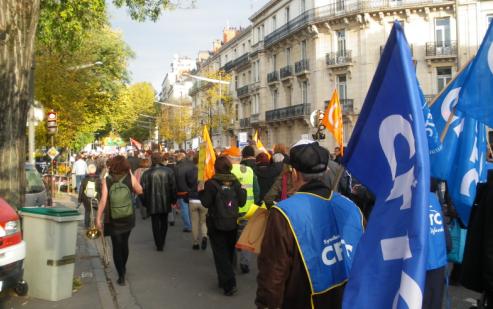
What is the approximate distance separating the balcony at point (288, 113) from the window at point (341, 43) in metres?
5.00

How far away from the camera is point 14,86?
22.0 ft

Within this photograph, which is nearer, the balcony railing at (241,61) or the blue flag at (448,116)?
the blue flag at (448,116)

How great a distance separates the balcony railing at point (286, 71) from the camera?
44094 mm

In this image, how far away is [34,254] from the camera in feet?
20.9

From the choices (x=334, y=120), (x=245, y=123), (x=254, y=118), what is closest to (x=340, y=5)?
(x=254, y=118)

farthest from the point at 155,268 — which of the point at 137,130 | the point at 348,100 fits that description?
the point at 137,130

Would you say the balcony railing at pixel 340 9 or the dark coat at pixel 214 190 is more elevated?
the balcony railing at pixel 340 9

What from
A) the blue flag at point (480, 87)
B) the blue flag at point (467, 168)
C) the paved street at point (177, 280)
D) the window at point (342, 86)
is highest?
the window at point (342, 86)

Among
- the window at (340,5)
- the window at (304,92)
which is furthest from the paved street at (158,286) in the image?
the window at (304,92)

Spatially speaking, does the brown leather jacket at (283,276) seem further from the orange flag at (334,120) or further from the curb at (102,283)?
the orange flag at (334,120)

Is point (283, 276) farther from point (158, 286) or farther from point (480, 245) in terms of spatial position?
point (158, 286)

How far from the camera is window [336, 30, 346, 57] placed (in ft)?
127

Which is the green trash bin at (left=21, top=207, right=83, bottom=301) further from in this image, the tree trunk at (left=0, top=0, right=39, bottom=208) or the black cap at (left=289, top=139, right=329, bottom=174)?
the black cap at (left=289, top=139, right=329, bottom=174)

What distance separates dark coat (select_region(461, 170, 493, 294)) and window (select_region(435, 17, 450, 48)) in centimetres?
3501
